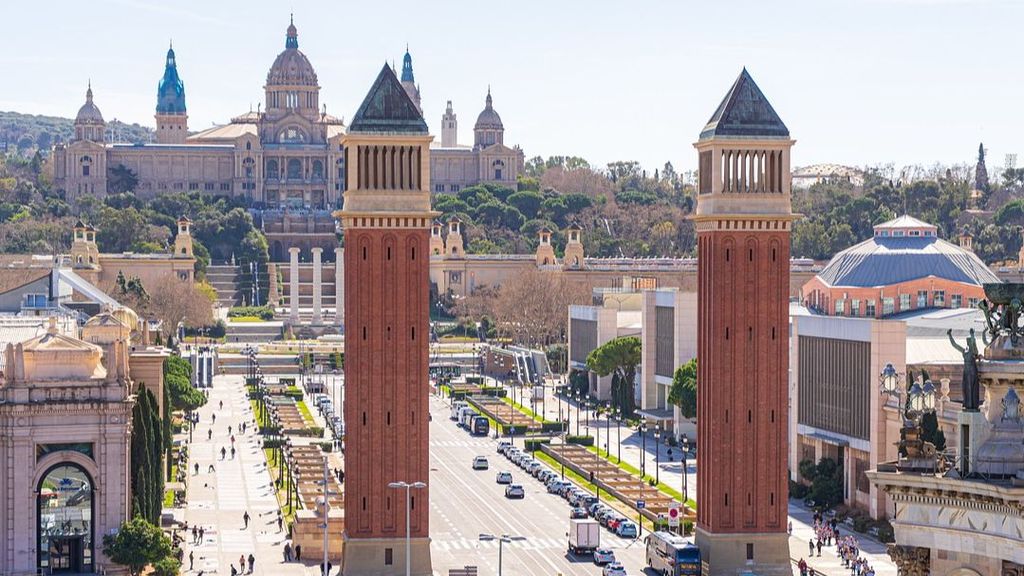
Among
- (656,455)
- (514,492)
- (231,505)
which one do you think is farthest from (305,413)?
(231,505)

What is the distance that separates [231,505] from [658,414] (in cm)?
3609

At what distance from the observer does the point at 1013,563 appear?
22328mm

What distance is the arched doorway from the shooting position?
6644cm

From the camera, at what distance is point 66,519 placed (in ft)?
218

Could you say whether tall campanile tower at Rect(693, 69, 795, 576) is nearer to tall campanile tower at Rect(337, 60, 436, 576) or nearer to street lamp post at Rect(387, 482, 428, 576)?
tall campanile tower at Rect(337, 60, 436, 576)

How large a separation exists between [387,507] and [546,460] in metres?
43.7

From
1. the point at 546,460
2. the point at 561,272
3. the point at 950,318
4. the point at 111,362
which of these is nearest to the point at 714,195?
the point at 111,362

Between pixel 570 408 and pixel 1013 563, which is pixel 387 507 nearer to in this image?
pixel 1013 563

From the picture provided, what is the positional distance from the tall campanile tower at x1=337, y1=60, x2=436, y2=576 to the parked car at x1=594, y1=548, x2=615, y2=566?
10.5 meters

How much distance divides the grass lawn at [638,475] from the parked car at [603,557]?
37.5 feet

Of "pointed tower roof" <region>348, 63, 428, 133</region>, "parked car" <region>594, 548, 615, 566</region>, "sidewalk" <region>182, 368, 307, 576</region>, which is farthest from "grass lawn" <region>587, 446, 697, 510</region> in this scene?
"pointed tower roof" <region>348, 63, 428, 133</region>

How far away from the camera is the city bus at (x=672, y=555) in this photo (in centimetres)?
6400

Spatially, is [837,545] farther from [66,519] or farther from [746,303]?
[66,519]

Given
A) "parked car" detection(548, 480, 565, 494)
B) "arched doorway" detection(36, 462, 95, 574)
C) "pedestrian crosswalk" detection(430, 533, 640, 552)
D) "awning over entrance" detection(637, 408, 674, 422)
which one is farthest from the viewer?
"awning over entrance" detection(637, 408, 674, 422)
